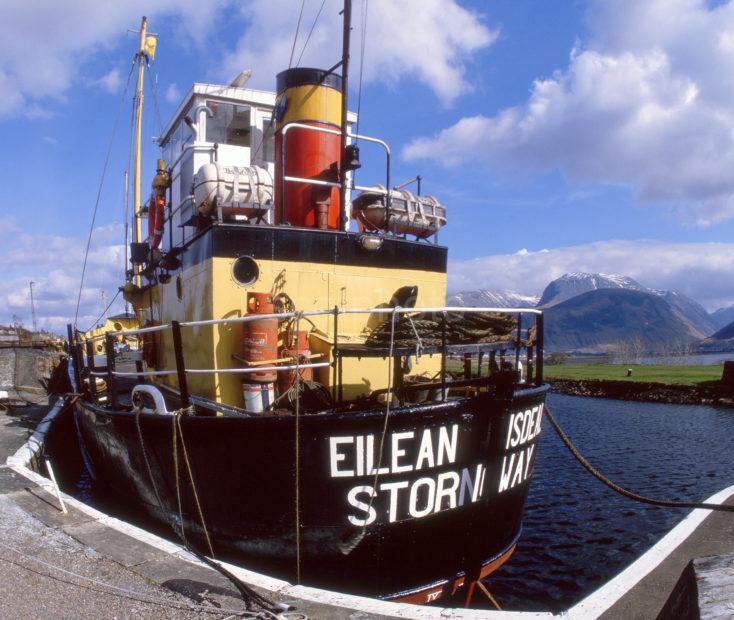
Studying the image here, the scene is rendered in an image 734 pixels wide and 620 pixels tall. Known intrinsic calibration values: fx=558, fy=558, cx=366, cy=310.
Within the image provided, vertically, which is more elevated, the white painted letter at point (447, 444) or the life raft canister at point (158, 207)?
the life raft canister at point (158, 207)

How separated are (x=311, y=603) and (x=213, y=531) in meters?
2.01

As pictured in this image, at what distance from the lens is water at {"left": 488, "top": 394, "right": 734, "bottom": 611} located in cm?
855

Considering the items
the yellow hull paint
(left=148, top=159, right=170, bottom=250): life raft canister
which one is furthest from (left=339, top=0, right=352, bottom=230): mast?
(left=148, top=159, right=170, bottom=250): life raft canister

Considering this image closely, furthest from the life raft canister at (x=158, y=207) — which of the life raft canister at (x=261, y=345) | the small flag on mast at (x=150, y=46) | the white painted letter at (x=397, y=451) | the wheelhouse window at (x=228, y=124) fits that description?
the small flag on mast at (x=150, y=46)

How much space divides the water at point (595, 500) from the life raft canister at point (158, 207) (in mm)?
4837

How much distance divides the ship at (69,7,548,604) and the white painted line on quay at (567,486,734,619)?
4.21ft

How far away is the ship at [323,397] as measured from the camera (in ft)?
16.9

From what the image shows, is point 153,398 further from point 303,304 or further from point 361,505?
point 361,505

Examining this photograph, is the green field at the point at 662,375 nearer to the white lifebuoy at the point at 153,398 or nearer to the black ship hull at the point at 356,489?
the black ship hull at the point at 356,489

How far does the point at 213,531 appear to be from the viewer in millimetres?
5637

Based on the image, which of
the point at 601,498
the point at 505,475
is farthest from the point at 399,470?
the point at 601,498

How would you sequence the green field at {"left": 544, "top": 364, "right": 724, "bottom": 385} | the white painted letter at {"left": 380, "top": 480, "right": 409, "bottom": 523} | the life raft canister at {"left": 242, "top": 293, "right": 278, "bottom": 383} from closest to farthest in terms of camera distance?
the white painted letter at {"left": 380, "top": 480, "right": 409, "bottom": 523} → the life raft canister at {"left": 242, "top": 293, "right": 278, "bottom": 383} → the green field at {"left": 544, "top": 364, "right": 724, "bottom": 385}

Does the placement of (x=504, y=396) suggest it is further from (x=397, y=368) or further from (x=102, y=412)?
(x=102, y=412)

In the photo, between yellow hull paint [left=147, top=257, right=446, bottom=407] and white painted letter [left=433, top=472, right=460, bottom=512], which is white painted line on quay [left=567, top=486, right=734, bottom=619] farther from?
yellow hull paint [left=147, top=257, right=446, bottom=407]
